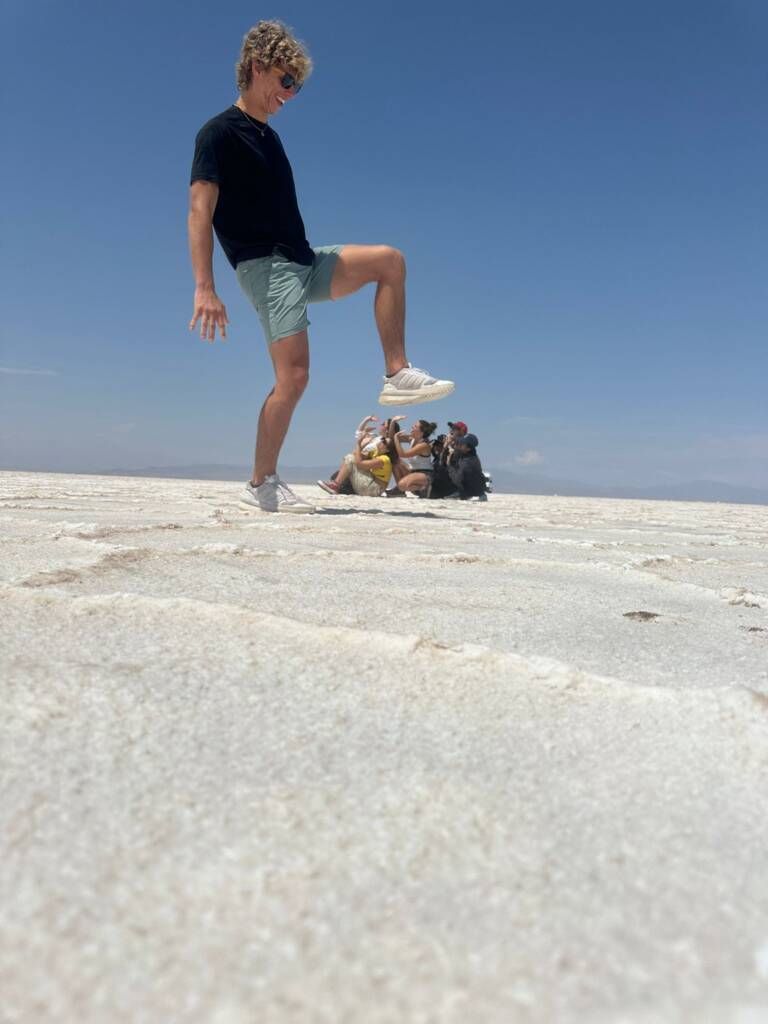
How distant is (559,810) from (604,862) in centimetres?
7

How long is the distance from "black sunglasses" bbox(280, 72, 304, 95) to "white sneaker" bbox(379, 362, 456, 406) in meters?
1.11

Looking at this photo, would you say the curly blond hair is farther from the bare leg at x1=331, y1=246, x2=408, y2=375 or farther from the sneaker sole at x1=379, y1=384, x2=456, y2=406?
the sneaker sole at x1=379, y1=384, x2=456, y2=406

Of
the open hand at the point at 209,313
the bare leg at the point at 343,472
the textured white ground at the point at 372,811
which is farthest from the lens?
the bare leg at the point at 343,472

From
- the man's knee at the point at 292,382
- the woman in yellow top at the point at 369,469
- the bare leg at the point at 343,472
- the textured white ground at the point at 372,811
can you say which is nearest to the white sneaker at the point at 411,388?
the man's knee at the point at 292,382

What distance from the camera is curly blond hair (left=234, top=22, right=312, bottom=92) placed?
9.64 feet

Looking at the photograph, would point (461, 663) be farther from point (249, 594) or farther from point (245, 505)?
point (245, 505)

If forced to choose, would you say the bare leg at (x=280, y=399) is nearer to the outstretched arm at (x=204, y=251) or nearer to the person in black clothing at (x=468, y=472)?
the outstretched arm at (x=204, y=251)

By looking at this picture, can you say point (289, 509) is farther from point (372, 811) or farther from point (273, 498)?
point (372, 811)

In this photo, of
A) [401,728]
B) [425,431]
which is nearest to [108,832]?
[401,728]

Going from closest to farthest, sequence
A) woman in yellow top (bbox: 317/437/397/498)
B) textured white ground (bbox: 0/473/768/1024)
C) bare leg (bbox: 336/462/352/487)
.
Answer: textured white ground (bbox: 0/473/768/1024) < woman in yellow top (bbox: 317/437/397/498) < bare leg (bbox: 336/462/352/487)

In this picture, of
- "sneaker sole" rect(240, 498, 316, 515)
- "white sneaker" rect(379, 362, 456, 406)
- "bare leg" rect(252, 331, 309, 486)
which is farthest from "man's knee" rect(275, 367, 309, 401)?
"sneaker sole" rect(240, 498, 316, 515)

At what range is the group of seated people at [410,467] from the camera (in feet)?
21.2

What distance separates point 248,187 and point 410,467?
4.15 metres

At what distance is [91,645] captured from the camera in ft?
3.01
